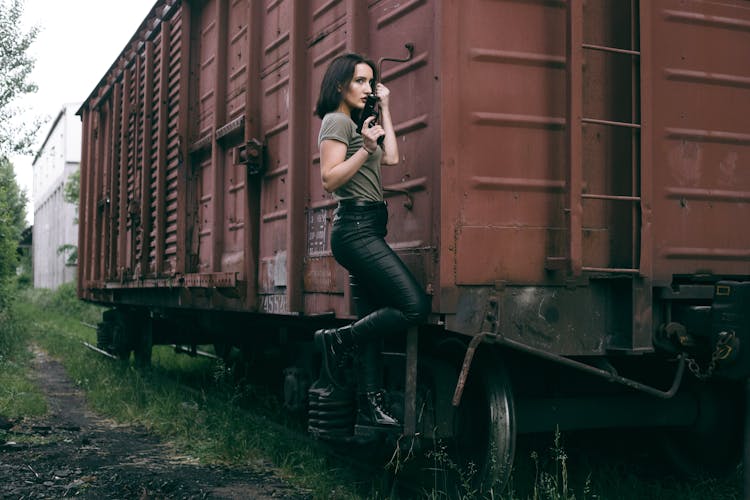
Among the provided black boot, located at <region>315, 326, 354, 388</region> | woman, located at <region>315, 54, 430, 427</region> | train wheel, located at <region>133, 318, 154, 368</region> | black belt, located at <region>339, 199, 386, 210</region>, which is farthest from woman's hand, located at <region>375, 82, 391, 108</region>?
train wheel, located at <region>133, 318, 154, 368</region>

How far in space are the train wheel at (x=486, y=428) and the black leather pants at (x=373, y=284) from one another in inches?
19.7

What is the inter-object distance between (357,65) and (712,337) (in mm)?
2126

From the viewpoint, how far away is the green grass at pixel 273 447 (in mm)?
4523

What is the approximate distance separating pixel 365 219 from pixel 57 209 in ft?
135

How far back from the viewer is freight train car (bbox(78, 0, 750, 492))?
12.8 feet

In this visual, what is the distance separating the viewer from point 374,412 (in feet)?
13.9

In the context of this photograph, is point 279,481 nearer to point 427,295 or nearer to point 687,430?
point 427,295

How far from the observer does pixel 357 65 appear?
4.12 m

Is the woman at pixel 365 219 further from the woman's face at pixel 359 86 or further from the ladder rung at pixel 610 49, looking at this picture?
the ladder rung at pixel 610 49

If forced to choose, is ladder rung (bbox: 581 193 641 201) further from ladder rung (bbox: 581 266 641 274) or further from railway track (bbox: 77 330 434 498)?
railway track (bbox: 77 330 434 498)

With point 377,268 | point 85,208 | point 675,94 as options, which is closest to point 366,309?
point 377,268

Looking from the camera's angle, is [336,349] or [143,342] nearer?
[336,349]

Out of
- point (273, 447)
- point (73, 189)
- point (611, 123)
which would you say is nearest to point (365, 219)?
point (611, 123)

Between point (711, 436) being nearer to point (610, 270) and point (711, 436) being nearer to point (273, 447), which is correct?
point (610, 270)
